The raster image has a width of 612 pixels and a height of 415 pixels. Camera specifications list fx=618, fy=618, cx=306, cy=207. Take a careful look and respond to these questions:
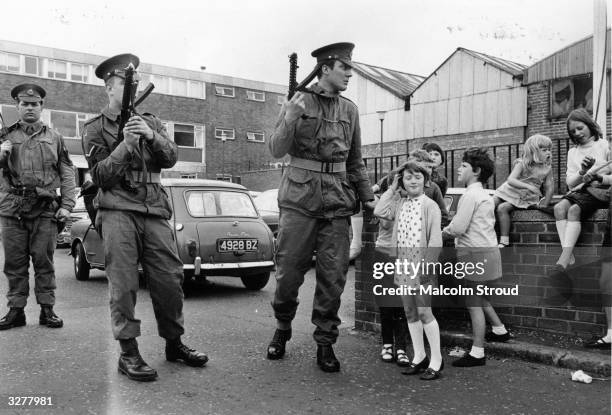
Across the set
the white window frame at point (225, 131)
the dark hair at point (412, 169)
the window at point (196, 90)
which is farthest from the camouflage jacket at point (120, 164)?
the white window frame at point (225, 131)

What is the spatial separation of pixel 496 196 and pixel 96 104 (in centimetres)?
3565

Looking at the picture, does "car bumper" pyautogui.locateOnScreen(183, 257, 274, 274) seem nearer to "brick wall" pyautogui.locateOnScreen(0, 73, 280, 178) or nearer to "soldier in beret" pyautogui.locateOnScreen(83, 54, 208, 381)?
"soldier in beret" pyautogui.locateOnScreen(83, 54, 208, 381)

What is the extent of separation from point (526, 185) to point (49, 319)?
4.63 metres

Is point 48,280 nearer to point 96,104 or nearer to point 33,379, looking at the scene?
point 33,379

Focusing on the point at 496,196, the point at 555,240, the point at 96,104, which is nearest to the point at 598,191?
the point at 555,240

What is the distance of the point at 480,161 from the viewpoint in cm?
471

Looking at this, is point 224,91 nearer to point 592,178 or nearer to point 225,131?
point 225,131

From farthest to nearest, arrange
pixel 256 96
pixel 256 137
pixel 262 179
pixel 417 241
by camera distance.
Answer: pixel 256 96 → pixel 256 137 → pixel 262 179 → pixel 417 241

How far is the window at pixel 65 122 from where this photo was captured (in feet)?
117

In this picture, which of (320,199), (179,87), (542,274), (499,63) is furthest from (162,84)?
(542,274)

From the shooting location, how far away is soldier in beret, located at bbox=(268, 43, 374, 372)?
14.9 ft

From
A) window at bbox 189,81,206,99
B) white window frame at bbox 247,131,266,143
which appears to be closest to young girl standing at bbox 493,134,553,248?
window at bbox 189,81,206,99

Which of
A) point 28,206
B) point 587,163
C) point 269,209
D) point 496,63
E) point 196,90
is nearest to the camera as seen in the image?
point 587,163

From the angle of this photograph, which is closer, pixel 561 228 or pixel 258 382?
pixel 258 382
